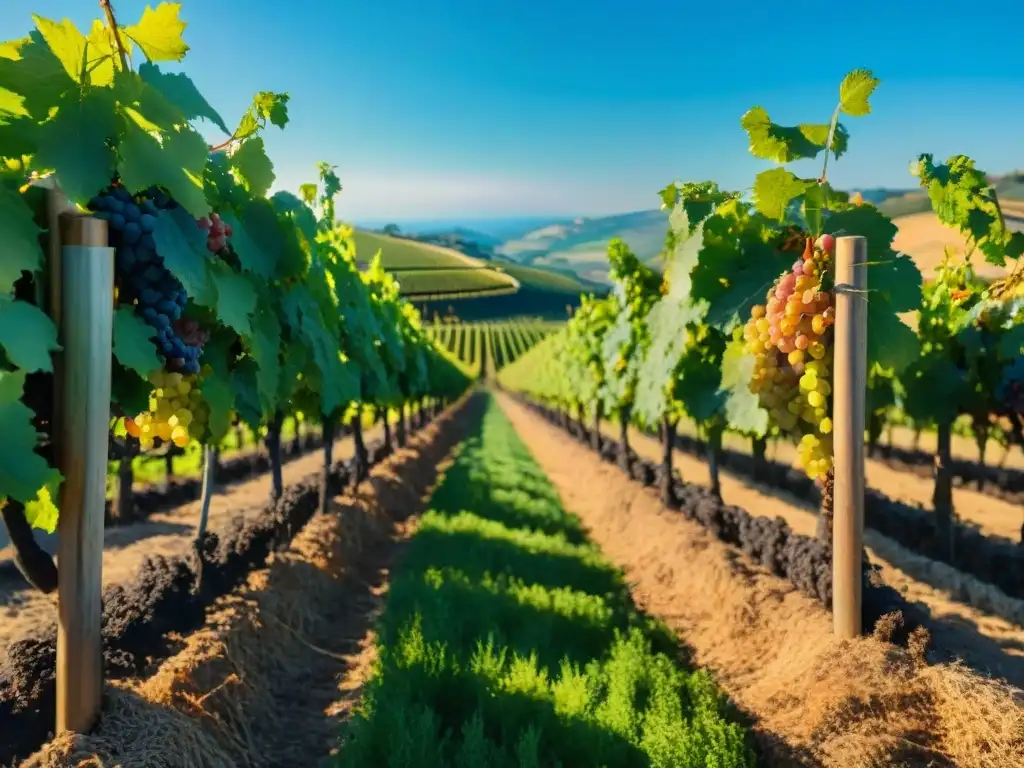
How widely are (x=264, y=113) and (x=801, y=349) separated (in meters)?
2.79

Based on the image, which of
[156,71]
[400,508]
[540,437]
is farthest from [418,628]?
[540,437]

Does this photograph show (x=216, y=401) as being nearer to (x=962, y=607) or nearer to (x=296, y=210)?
(x=296, y=210)

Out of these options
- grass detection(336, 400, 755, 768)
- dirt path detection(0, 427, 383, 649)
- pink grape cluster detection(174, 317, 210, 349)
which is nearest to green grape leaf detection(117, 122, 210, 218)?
pink grape cluster detection(174, 317, 210, 349)

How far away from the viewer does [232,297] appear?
10.3 feet

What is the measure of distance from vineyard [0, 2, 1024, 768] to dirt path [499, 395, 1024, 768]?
2 centimetres

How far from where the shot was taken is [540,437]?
3200 cm

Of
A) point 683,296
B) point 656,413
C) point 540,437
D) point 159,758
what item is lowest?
point 540,437

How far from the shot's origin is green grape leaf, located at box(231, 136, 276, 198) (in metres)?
3.57

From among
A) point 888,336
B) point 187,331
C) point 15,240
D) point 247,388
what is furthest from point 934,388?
point 15,240

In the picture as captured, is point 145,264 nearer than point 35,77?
No

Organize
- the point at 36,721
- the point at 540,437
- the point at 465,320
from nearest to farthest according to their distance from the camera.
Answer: the point at 36,721, the point at 540,437, the point at 465,320

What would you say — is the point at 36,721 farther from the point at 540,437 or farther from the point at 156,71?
the point at 540,437

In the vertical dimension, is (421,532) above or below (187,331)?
below

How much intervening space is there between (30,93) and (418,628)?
3890mm
